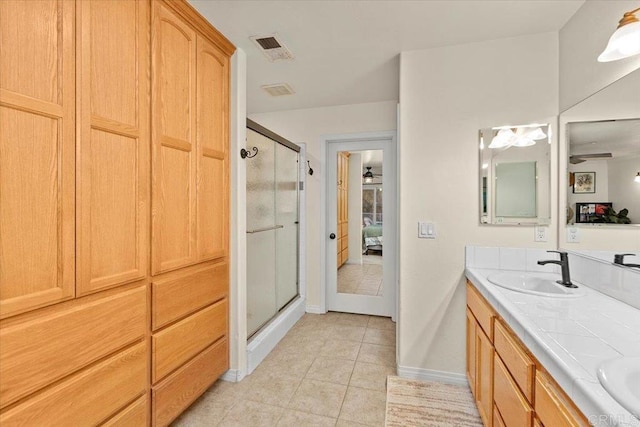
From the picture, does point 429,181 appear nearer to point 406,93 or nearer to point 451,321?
point 406,93

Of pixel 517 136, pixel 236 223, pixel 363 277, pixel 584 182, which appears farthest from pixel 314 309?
pixel 584 182

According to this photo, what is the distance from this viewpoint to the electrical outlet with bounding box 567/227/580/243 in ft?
6.22

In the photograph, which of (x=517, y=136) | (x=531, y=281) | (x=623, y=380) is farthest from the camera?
(x=517, y=136)

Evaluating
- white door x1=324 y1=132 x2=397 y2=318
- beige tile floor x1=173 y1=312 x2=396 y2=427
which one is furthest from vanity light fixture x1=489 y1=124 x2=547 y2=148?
beige tile floor x1=173 y1=312 x2=396 y2=427

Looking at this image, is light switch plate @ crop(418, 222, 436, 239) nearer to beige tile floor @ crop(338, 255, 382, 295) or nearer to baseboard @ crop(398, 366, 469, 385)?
baseboard @ crop(398, 366, 469, 385)

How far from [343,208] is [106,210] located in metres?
2.67

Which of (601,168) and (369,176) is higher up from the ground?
(369,176)

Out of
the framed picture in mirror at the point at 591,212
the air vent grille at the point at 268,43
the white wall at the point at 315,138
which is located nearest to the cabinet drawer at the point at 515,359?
the framed picture in mirror at the point at 591,212

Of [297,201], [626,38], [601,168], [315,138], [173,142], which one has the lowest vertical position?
[297,201]

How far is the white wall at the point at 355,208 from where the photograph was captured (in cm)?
362

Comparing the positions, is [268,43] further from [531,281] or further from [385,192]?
[531,281]

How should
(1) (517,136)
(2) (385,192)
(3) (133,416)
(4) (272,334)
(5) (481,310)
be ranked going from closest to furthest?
(3) (133,416) → (5) (481,310) → (1) (517,136) → (4) (272,334) → (2) (385,192)

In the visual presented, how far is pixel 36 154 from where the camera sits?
3.52ft

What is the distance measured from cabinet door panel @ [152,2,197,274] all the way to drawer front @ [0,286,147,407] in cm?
27
